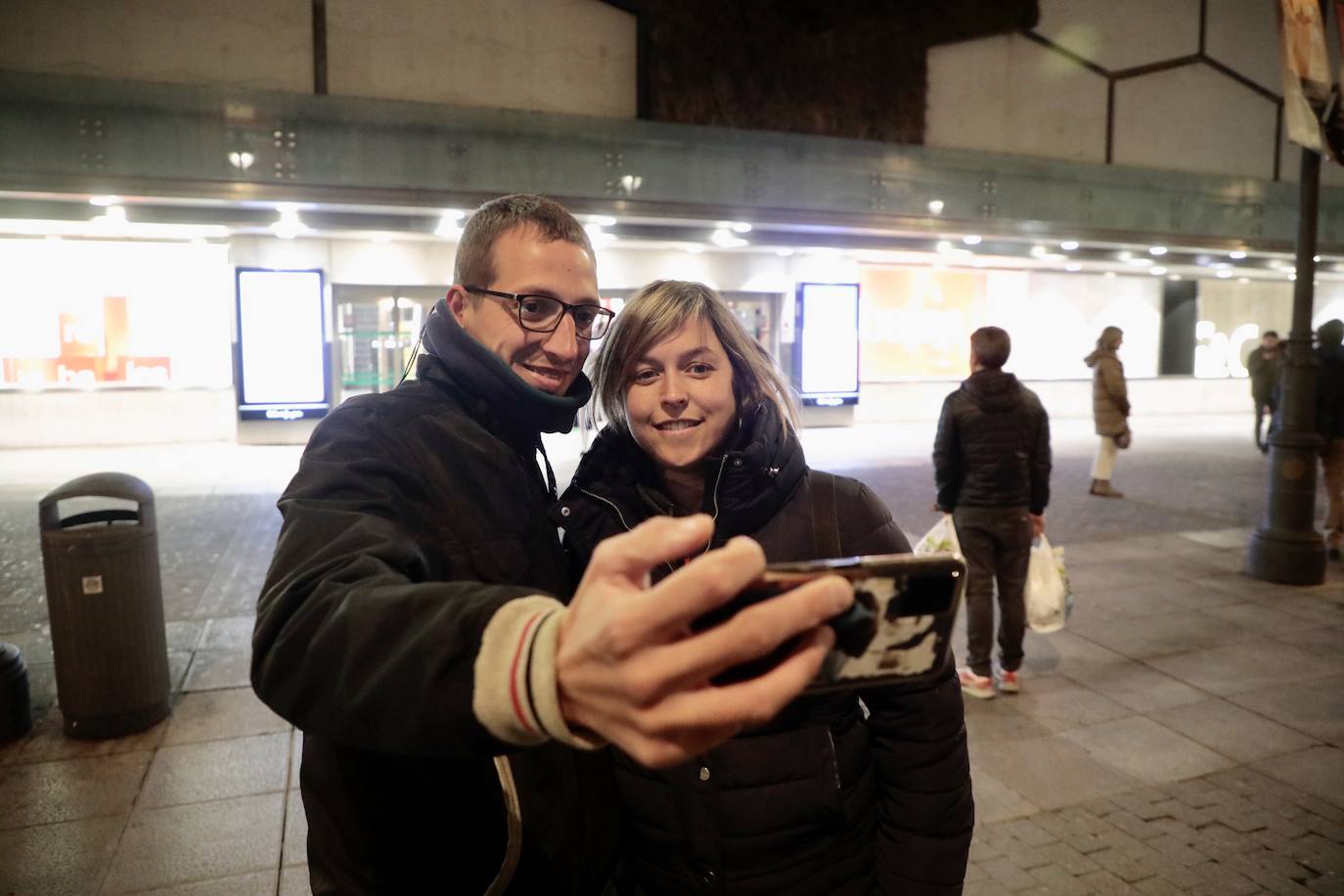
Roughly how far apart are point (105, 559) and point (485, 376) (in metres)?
3.89

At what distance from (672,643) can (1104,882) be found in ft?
10.9

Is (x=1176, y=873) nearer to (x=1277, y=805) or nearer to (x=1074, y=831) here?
(x=1074, y=831)

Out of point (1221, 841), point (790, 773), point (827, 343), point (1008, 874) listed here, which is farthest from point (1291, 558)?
point (827, 343)

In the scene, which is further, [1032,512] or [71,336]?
[71,336]

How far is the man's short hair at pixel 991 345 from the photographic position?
497cm

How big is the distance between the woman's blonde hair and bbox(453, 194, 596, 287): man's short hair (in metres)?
0.34

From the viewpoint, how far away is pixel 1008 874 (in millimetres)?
3254

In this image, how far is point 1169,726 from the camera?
14.9 ft

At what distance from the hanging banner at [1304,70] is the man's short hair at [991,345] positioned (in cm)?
362

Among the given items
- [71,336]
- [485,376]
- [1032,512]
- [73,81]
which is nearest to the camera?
[485,376]

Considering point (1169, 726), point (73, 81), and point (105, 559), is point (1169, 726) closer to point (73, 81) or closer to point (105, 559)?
point (105, 559)

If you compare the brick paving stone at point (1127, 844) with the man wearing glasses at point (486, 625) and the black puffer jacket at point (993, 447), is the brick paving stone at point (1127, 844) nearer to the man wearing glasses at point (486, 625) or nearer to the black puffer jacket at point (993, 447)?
the black puffer jacket at point (993, 447)

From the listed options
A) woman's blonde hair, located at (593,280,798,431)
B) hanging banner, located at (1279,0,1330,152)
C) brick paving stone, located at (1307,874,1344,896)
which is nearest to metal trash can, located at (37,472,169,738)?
woman's blonde hair, located at (593,280,798,431)

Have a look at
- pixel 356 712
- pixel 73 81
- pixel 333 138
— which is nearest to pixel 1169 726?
pixel 356 712
